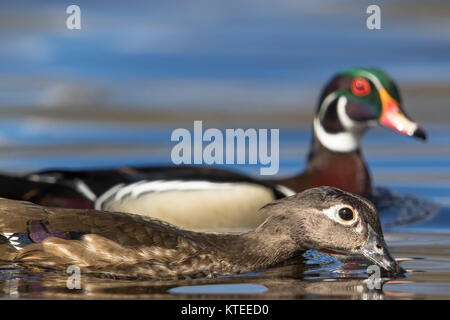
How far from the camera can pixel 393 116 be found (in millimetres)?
12219

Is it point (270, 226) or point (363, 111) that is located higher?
point (363, 111)

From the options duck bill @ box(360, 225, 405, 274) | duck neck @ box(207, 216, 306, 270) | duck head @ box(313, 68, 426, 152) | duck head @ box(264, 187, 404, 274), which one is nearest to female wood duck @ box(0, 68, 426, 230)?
duck head @ box(313, 68, 426, 152)

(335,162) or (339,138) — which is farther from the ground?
(339,138)

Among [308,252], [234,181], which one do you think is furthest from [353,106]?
[308,252]

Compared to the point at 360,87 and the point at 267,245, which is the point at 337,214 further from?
the point at 360,87

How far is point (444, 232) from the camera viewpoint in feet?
35.2

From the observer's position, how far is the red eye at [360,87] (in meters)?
12.4

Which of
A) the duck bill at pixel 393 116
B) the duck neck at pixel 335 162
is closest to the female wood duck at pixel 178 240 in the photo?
the duck neck at pixel 335 162

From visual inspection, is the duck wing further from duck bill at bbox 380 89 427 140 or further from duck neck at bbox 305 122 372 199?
duck bill at bbox 380 89 427 140

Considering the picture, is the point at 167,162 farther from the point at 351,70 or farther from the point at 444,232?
the point at 444,232

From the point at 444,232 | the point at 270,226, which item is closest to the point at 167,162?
the point at 444,232

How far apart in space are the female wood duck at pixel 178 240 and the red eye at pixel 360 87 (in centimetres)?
403

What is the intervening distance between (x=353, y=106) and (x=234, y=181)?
154cm
